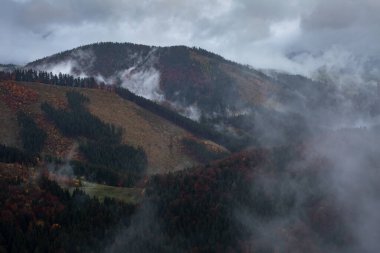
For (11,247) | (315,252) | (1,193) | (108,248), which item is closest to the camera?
(11,247)

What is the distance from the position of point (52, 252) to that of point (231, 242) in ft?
210

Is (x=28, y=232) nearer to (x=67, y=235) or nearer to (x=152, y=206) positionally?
(x=67, y=235)

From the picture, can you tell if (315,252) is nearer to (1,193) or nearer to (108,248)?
(108,248)

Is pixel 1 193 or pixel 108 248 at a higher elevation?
pixel 1 193

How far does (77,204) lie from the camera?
18488cm

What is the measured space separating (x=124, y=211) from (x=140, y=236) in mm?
15076

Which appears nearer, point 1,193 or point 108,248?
point 108,248

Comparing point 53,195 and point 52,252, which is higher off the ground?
point 53,195

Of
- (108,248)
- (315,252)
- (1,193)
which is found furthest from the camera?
(315,252)

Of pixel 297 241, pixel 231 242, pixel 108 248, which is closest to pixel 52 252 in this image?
pixel 108 248

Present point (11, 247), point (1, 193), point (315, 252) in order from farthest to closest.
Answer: point (315, 252), point (1, 193), point (11, 247)

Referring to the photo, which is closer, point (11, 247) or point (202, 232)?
point (11, 247)

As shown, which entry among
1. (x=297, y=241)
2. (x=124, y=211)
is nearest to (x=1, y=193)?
(x=124, y=211)

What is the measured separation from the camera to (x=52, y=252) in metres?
154
